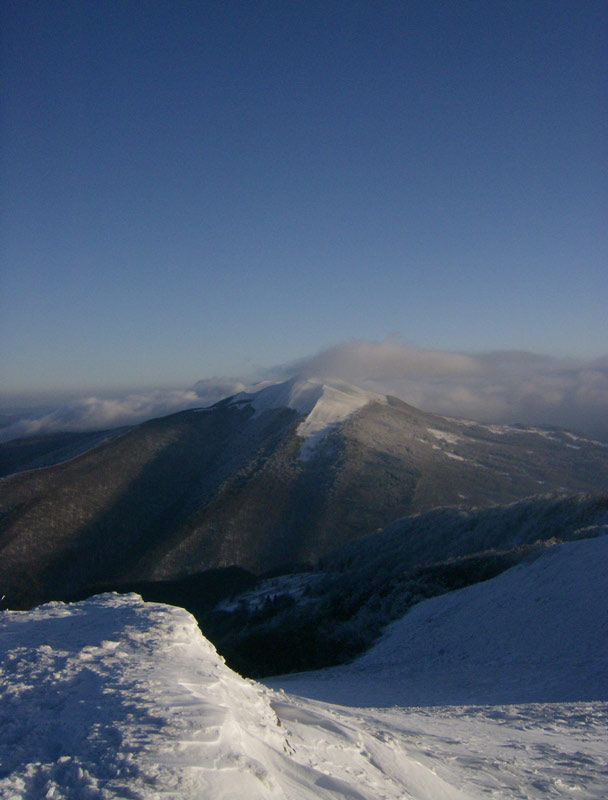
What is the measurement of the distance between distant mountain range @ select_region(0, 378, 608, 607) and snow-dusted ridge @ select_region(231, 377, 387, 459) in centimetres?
39

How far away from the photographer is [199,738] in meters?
5.37

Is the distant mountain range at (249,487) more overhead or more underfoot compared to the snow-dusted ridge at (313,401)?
more underfoot

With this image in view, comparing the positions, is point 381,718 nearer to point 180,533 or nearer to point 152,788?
point 152,788

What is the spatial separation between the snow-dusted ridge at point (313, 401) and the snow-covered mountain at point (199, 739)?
74210 millimetres

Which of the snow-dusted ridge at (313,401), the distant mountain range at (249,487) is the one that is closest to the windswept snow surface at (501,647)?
the distant mountain range at (249,487)

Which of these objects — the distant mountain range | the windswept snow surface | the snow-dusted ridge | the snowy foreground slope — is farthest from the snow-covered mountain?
the snow-dusted ridge

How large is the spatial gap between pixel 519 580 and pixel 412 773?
16396 mm

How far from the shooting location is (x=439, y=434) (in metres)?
105

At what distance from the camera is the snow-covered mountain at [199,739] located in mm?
4871

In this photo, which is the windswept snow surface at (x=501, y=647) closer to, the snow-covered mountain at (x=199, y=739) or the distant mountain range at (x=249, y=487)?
the snow-covered mountain at (x=199, y=739)

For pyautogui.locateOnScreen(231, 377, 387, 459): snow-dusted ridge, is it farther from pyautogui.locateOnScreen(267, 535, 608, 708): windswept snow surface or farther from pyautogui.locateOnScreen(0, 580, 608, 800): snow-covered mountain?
pyautogui.locateOnScreen(0, 580, 608, 800): snow-covered mountain

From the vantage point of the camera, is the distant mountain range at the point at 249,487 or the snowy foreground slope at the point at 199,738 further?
the distant mountain range at the point at 249,487

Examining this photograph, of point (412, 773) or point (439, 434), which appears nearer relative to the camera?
point (412, 773)

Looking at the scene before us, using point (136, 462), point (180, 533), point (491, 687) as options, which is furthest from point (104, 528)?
point (491, 687)
